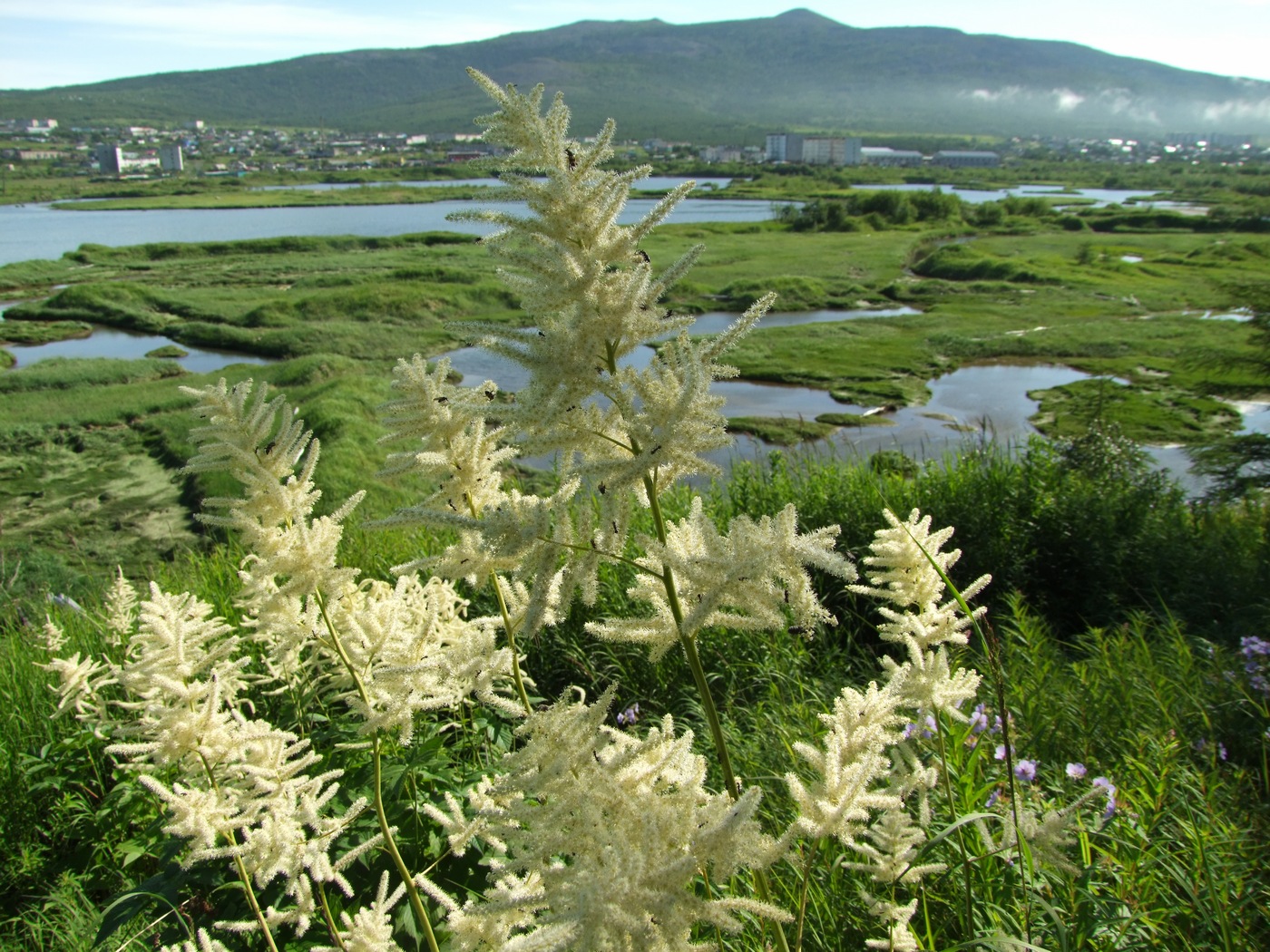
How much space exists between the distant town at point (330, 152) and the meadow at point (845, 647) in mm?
64573

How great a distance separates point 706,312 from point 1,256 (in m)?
31.9

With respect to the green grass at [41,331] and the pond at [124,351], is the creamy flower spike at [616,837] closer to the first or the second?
the pond at [124,351]

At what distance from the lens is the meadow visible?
2.45m

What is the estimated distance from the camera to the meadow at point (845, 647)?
2.45m

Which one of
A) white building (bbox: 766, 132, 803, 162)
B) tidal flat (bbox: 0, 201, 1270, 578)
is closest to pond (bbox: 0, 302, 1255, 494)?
tidal flat (bbox: 0, 201, 1270, 578)

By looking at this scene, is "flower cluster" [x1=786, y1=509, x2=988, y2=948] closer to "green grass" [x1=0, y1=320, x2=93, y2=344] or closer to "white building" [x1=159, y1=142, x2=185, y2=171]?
"green grass" [x1=0, y1=320, x2=93, y2=344]

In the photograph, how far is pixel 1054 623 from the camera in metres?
5.68

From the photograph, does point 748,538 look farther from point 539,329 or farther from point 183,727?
point 183,727

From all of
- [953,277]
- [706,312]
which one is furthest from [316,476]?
[953,277]

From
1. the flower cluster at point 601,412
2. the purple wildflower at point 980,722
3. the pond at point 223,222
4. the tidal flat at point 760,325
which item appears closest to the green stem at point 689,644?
the flower cluster at point 601,412

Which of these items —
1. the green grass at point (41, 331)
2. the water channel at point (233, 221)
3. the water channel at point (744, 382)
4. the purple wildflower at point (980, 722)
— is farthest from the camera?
the water channel at point (233, 221)

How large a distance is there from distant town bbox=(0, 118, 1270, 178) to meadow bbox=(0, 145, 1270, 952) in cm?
6457

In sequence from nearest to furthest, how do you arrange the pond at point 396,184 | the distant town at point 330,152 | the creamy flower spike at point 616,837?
1. the creamy flower spike at point 616,837
2. the pond at point 396,184
3. the distant town at point 330,152

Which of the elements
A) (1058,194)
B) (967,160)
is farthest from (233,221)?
(967,160)
